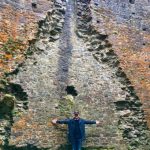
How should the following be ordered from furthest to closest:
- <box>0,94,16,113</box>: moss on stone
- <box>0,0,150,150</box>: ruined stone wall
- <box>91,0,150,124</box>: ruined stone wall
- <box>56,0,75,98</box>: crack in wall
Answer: <box>91,0,150,124</box>: ruined stone wall, <box>56,0,75,98</box>: crack in wall, <box>0,0,150,150</box>: ruined stone wall, <box>0,94,16,113</box>: moss on stone

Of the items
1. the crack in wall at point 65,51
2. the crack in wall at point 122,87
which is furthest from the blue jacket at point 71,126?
the crack in wall at point 122,87

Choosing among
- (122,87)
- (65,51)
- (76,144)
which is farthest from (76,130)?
(65,51)

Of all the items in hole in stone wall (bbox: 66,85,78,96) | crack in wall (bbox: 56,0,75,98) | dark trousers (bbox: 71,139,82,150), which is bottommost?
dark trousers (bbox: 71,139,82,150)

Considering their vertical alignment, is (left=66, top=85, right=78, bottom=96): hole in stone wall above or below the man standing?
above

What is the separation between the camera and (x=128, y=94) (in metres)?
10.9

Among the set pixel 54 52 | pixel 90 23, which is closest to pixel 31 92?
pixel 54 52

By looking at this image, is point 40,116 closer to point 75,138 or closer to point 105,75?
point 75,138

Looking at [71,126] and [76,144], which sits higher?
[71,126]

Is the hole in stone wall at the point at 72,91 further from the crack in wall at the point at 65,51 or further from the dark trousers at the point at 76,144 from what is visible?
the dark trousers at the point at 76,144

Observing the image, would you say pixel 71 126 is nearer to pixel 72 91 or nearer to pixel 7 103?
pixel 72 91

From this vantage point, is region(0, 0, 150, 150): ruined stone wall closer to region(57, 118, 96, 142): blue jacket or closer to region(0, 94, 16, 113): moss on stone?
region(0, 94, 16, 113): moss on stone

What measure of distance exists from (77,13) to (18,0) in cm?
175

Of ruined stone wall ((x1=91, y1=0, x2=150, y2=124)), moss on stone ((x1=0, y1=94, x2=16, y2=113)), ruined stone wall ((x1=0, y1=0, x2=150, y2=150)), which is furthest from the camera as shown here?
ruined stone wall ((x1=91, y1=0, x2=150, y2=124))

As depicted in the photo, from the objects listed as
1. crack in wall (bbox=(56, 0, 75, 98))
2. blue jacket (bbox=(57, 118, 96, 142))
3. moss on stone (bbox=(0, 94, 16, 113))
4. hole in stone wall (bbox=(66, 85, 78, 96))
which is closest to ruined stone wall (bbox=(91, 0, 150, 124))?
crack in wall (bbox=(56, 0, 75, 98))
